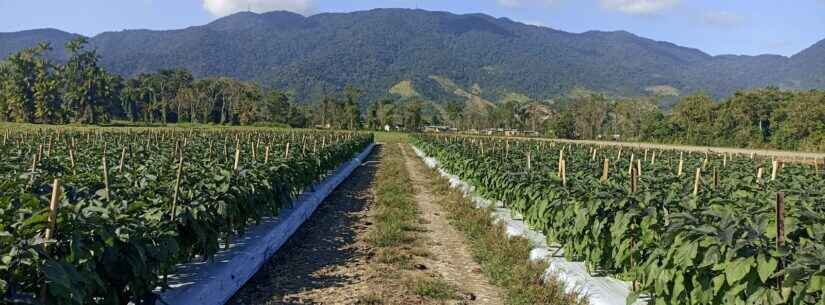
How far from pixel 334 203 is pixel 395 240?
4409 mm

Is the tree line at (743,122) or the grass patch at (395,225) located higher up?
the tree line at (743,122)

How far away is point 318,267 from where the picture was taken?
24.1 ft

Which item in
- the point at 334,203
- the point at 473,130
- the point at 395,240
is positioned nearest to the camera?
the point at 395,240

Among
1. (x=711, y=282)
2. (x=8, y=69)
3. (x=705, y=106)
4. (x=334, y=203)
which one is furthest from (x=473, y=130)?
(x=711, y=282)

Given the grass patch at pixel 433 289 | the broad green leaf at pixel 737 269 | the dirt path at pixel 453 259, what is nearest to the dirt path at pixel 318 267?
the grass patch at pixel 433 289

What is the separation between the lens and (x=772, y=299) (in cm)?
355

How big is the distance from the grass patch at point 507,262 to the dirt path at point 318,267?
1.66m

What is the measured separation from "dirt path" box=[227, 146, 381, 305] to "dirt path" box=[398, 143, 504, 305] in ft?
3.45

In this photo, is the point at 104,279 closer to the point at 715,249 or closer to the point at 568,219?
the point at 715,249

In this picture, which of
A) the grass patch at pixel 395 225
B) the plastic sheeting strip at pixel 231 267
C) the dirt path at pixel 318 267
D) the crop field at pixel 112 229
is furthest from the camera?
the grass patch at pixel 395 225

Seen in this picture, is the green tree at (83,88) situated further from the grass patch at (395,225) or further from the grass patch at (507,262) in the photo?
the grass patch at (507,262)

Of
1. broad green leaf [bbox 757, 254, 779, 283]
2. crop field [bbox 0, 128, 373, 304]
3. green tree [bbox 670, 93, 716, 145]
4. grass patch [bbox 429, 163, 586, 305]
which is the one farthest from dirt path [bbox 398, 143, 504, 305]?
green tree [bbox 670, 93, 716, 145]

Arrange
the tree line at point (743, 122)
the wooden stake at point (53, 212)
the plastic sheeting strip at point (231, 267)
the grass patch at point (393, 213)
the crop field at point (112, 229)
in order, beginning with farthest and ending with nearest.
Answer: the tree line at point (743, 122)
the grass patch at point (393, 213)
the plastic sheeting strip at point (231, 267)
the wooden stake at point (53, 212)
the crop field at point (112, 229)

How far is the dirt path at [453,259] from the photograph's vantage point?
662 centimetres
